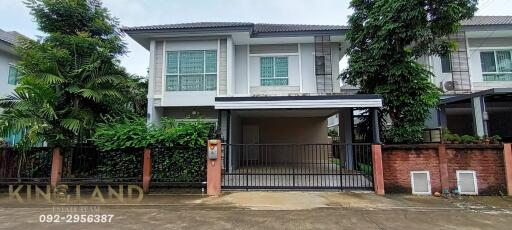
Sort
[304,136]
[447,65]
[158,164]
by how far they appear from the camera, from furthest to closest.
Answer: [304,136]
[447,65]
[158,164]

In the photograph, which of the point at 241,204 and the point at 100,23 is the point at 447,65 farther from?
the point at 100,23

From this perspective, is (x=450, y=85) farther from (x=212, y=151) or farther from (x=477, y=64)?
(x=212, y=151)

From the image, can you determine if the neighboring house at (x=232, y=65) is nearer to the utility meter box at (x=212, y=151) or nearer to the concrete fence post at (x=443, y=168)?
the utility meter box at (x=212, y=151)

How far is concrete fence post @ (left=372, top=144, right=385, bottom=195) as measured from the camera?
7.86 metres

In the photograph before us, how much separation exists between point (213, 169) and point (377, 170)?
15.1 ft

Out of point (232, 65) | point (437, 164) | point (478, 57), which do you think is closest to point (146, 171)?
point (232, 65)

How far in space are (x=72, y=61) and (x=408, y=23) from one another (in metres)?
10.8

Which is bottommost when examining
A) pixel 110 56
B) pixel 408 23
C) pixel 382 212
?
pixel 382 212

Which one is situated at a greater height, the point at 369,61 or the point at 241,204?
the point at 369,61

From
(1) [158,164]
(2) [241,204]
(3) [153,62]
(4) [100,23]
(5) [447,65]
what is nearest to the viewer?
(2) [241,204]

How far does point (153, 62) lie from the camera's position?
1195cm

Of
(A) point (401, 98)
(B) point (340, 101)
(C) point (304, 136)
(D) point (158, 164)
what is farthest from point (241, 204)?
(C) point (304, 136)

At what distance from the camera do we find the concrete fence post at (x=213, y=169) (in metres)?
7.88

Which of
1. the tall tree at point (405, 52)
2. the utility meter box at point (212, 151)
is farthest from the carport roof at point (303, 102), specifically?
the utility meter box at point (212, 151)
